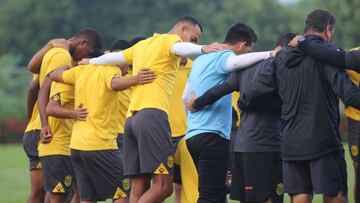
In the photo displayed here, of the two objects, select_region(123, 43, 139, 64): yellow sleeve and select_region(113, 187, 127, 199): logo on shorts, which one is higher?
select_region(123, 43, 139, 64): yellow sleeve

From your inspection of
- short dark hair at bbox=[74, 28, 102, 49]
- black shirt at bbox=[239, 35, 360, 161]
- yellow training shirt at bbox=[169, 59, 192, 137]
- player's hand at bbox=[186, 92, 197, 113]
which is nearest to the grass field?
yellow training shirt at bbox=[169, 59, 192, 137]

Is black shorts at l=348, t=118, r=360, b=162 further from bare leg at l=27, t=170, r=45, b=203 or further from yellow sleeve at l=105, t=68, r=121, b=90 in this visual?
bare leg at l=27, t=170, r=45, b=203

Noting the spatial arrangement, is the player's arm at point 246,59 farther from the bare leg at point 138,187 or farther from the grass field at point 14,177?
the grass field at point 14,177

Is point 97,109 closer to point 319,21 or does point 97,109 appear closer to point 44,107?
point 44,107

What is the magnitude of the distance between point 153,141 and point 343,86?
7.48ft

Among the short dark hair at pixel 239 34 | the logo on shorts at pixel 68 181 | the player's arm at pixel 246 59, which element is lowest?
the logo on shorts at pixel 68 181

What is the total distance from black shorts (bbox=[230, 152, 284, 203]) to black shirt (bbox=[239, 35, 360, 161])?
1.83 feet

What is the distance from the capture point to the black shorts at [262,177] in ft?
32.9

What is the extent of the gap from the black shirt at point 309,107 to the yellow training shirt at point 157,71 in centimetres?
157

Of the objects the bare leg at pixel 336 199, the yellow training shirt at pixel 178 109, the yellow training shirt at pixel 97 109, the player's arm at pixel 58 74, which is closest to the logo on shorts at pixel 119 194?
the yellow training shirt at pixel 97 109

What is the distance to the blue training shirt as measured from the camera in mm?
10383

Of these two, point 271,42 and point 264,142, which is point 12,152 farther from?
point 271,42

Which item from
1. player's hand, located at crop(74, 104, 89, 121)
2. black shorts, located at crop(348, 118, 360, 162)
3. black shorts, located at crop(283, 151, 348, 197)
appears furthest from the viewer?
black shorts, located at crop(348, 118, 360, 162)

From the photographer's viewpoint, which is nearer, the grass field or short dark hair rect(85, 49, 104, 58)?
short dark hair rect(85, 49, 104, 58)
